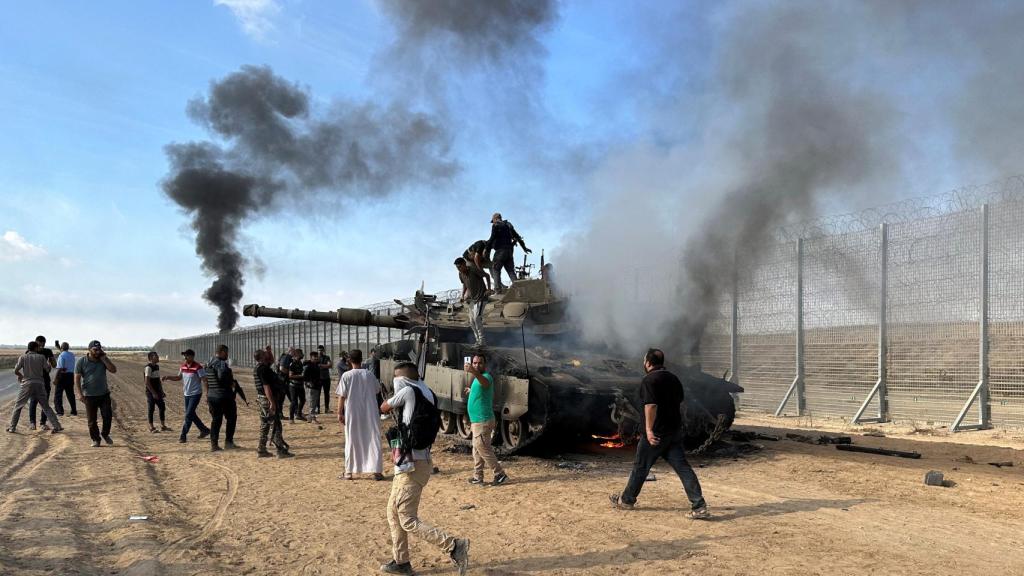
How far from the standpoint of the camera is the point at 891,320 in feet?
43.8

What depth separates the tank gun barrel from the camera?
1408 cm

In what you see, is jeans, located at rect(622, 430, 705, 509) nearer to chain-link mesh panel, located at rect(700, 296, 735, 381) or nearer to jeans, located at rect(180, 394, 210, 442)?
jeans, located at rect(180, 394, 210, 442)

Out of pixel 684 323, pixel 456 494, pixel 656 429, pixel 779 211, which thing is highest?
pixel 779 211

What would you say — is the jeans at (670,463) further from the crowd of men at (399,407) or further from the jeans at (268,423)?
the jeans at (268,423)

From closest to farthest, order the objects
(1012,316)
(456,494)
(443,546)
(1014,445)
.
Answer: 1. (443,546)
2. (456,494)
3. (1014,445)
4. (1012,316)

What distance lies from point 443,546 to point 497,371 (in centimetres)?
524

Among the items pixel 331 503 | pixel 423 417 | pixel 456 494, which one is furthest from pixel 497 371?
pixel 423 417

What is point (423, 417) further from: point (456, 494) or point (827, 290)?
point (827, 290)

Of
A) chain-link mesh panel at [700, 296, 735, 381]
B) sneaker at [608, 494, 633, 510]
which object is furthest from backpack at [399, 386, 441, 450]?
chain-link mesh panel at [700, 296, 735, 381]

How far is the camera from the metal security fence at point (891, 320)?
11.7 metres

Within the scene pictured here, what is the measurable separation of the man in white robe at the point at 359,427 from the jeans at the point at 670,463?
2.88 m

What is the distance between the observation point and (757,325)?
52.5 feet

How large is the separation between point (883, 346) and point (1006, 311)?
2194 millimetres

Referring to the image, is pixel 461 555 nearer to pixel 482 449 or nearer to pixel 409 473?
pixel 409 473
